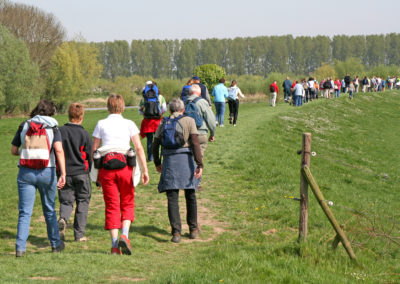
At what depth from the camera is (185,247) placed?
6.95 meters

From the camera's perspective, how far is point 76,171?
695 cm

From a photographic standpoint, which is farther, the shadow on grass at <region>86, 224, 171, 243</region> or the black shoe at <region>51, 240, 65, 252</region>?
the shadow on grass at <region>86, 224, 171, 243</region>

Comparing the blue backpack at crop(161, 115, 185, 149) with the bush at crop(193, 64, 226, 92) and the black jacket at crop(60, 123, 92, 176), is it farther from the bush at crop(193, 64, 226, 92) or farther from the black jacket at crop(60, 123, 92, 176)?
the bush at crop(193, 64, 226, 92)

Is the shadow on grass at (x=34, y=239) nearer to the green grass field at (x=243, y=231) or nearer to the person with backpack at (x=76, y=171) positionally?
the green grass field at (x=243, y=231)

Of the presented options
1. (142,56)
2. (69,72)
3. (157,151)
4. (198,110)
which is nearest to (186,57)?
(142,56)

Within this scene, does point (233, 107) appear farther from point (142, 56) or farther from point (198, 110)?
point (142, 56)

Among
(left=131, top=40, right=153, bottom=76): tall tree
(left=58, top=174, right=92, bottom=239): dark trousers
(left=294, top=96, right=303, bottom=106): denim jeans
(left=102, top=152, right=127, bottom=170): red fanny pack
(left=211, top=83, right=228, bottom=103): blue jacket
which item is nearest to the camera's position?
(left=102, top=152, right=127, bottom=170): red fanny pack

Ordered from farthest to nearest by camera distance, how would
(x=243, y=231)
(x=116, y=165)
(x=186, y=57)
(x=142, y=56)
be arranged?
(x=142, y=56) → (x=186, y=57) → (x=243, y=231) → (x=116, y=165)

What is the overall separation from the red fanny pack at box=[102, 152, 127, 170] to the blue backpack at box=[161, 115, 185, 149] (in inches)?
41.9

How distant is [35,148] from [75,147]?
38.6 inches

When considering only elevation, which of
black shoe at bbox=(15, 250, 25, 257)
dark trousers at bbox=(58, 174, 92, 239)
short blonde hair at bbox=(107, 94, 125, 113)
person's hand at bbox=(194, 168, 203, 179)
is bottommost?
black shoe at bbox=(15, 250, 25, 257)

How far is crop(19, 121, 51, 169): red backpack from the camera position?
19.5ft

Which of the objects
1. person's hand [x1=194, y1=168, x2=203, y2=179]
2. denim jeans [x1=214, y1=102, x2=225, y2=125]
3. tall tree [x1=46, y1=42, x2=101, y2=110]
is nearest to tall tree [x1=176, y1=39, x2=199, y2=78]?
tall tree [x1=46, y1=42, x2=101, y2=110]

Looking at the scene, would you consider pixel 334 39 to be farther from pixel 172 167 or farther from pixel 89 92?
pixel 172 167
